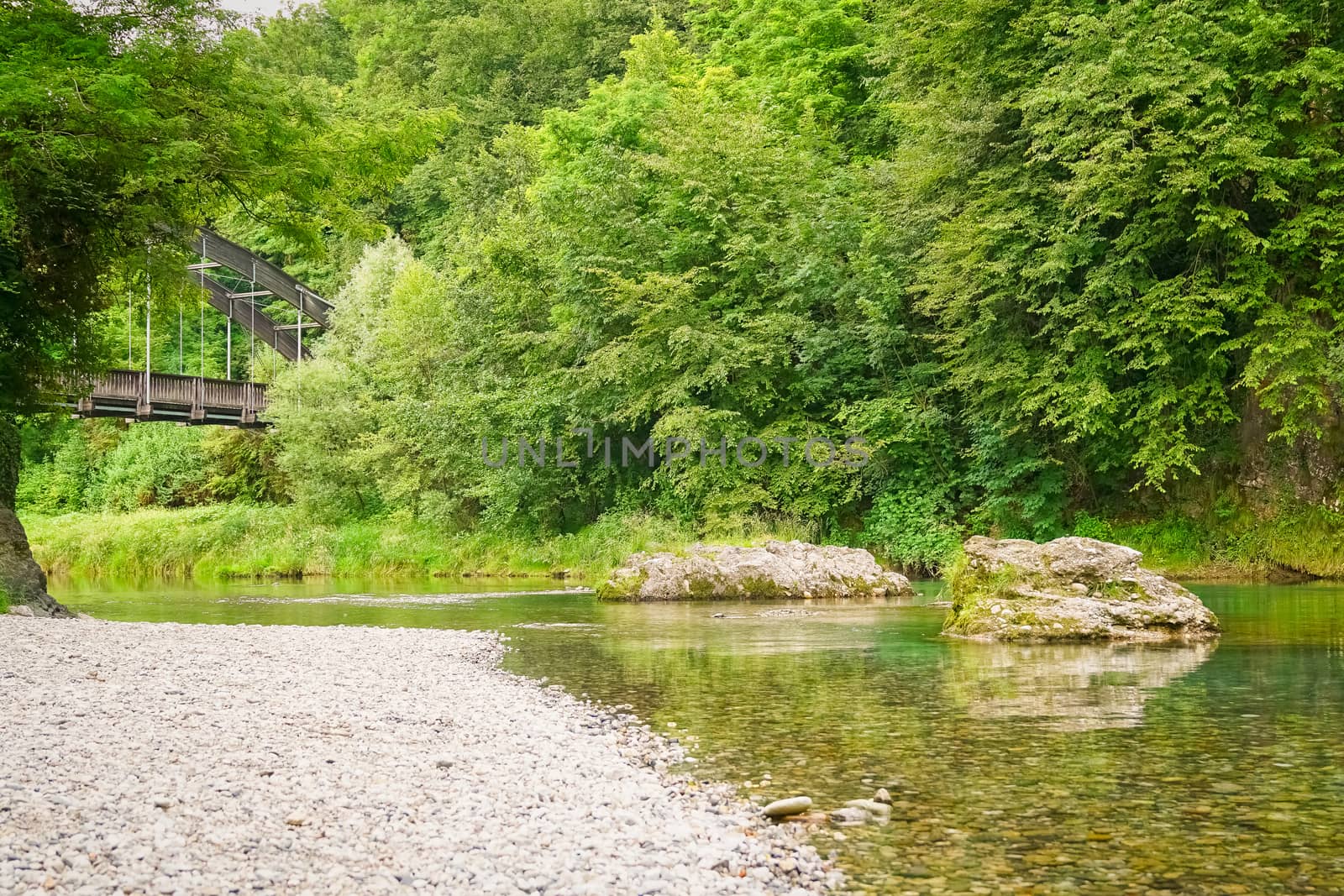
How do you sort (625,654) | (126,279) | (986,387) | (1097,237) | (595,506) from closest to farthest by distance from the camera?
(625,654) → (126,279) → (1097,237) → (986,387) → (595,506)

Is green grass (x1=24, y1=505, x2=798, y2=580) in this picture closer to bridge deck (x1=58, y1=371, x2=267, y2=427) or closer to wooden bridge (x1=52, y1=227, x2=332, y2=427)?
bridge deck (x1=58, y1=371, x2=267, y2=427)

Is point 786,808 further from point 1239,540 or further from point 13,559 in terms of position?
point 1239,540

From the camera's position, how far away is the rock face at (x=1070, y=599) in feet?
40.8

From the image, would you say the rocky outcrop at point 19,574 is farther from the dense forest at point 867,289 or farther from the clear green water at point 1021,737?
the clear green water at point 1021,737

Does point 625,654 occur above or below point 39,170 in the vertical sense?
below

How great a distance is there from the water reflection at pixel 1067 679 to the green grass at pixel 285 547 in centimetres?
1826

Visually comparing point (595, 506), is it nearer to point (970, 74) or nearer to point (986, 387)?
point (986, 387)

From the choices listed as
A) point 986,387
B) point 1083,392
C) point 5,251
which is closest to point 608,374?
point 986,387

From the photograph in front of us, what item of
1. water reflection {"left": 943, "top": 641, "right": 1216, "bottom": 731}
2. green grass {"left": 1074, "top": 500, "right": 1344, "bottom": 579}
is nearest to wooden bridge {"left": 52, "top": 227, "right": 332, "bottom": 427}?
green grass {"left": 1074, "top": 500, "right": 1344, "bottom": 579}

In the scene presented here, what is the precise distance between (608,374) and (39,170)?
16.0m

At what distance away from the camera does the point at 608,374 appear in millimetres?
27641

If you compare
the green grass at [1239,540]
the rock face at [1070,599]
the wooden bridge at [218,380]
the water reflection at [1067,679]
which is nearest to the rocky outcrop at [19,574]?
the water reflection at [1067,679]

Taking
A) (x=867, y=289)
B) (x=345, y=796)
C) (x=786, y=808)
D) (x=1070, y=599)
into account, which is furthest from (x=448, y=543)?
(x=786, y=808)

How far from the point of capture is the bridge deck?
114 ft
